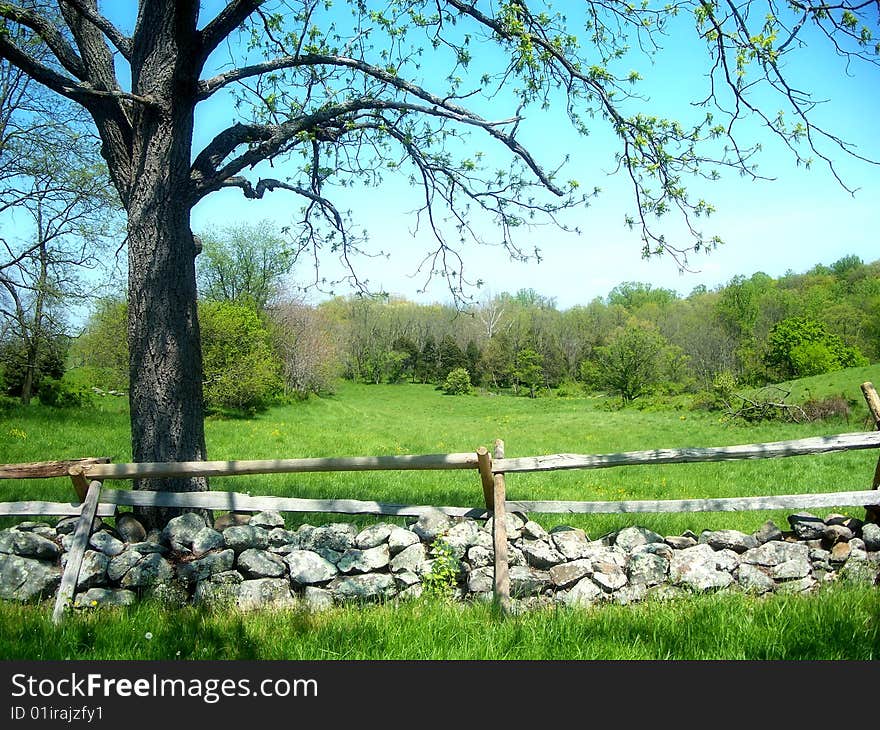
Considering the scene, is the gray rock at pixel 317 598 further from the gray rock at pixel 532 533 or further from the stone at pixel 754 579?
the stone at pixel 754 579

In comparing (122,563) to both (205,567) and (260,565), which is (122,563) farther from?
(260,565)

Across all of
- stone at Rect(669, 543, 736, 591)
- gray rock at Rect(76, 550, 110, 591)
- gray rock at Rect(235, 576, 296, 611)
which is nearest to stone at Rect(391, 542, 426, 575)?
gray rock at Rect(235, 576, 296, 611)

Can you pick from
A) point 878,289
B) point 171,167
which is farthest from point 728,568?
point 878,289

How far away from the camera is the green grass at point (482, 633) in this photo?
4.15 metres

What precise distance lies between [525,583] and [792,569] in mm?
2504

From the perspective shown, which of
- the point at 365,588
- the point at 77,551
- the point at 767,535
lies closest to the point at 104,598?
the point at 77,551

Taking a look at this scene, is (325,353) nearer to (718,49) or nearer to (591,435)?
(591,435)

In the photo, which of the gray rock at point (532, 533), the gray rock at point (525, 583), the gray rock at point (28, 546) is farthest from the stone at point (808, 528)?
the gray rock at point (28, 546)

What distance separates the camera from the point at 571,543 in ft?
21.1

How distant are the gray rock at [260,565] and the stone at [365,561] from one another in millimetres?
535

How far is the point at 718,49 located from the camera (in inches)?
288

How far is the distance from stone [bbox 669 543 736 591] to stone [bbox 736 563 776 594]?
11 cm

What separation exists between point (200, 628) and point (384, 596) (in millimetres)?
1568

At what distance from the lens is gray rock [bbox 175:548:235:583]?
6164mm
